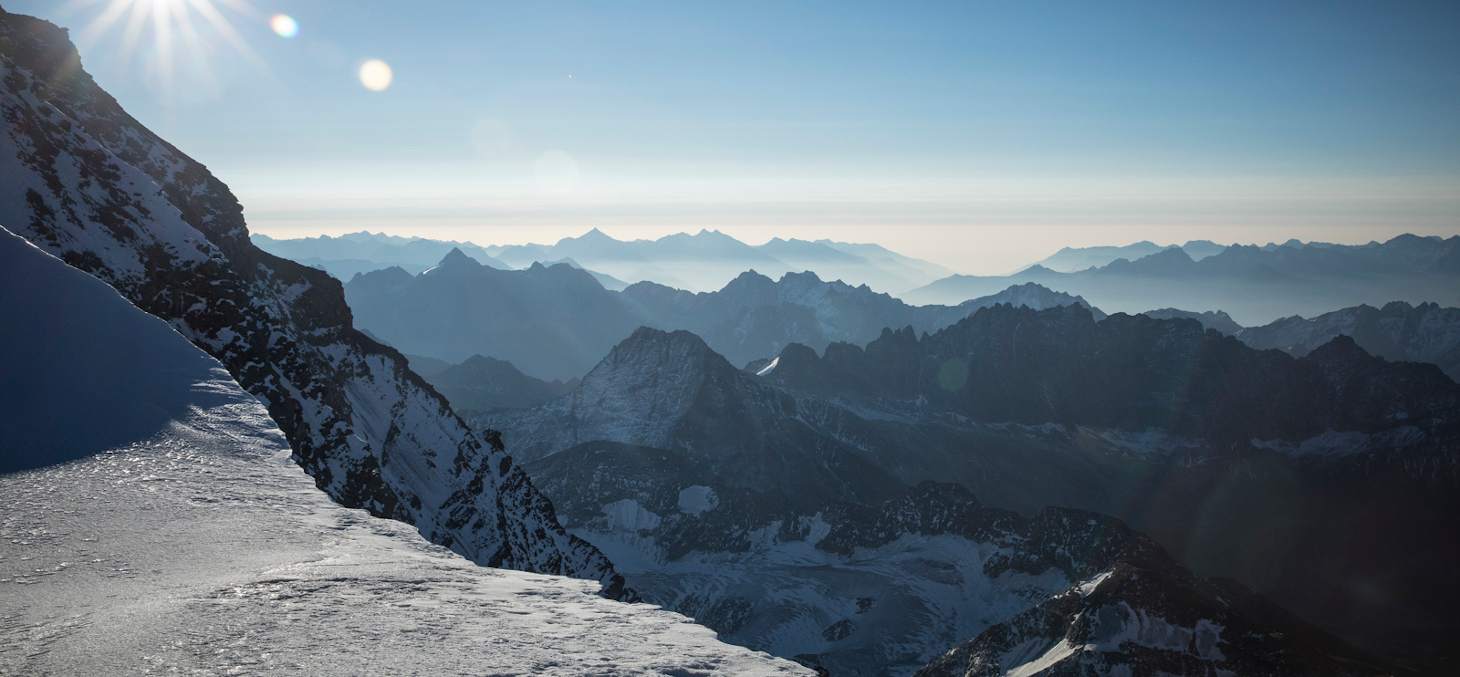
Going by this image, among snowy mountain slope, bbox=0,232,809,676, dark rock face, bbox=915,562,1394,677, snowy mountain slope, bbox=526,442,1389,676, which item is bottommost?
snowy mountain slope, bbox=526,442,1389,676

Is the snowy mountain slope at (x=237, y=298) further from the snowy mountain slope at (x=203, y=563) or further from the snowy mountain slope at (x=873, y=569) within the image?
the snowy mountain slope at (x=873, y=569)

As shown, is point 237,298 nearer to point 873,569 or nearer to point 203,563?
point 203,563

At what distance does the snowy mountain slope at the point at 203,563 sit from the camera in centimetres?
1470

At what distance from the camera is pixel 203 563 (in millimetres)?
17906

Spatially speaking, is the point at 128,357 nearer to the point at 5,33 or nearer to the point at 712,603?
the point at 5,33

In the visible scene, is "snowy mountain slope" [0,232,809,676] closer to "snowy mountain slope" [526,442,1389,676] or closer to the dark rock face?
the dark rock face

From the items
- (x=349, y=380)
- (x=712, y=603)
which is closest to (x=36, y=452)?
(x=349, y=380)

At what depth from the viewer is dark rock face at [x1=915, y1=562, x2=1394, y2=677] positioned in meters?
83.1

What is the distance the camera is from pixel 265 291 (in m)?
83.7

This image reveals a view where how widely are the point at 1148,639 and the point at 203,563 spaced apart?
97308mm

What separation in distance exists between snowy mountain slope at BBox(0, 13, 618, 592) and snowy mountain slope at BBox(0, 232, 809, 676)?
29861mm

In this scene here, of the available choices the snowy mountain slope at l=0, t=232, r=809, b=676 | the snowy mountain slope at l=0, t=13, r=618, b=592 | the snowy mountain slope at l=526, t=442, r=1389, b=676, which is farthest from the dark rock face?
the snowy mountain slope at l=0, t=232, r=809, b=676

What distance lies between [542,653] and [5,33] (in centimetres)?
8711

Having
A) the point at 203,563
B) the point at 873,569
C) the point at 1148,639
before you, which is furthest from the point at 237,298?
the point at 873,569
